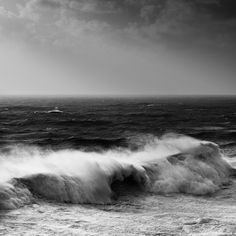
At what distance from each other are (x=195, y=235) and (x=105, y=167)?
6.48 metres

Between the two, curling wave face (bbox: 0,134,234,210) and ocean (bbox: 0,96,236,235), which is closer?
ocean (bbox: 0,96,236,235)

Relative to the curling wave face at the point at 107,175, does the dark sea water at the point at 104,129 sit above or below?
below

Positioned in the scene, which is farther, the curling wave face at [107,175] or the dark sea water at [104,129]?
the dark sea water at [104,129]

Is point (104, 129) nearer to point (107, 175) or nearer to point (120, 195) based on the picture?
point (107, 175)

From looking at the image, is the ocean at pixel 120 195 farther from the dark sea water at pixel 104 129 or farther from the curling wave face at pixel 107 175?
the dark sea water at pixel 104 129

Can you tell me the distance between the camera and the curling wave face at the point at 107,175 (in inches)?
439

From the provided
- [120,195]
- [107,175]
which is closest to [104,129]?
[107,175]

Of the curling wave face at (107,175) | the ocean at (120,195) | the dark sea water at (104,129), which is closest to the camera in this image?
the ocean at (120,195)

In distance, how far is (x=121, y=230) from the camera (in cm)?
852

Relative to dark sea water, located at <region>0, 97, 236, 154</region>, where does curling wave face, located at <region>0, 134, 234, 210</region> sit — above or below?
above

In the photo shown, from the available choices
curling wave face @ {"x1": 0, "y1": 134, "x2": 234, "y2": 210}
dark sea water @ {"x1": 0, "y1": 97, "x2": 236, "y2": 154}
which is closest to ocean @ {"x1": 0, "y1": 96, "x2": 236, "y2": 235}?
curling wave face @ {"x1": 0, "y1": 134, "x2": 234, "y2": 210}

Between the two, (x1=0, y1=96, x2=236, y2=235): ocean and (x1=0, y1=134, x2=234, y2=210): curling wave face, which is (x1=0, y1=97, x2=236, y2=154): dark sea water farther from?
(x1=0, y1=96, x2=236, y2=235): ocean

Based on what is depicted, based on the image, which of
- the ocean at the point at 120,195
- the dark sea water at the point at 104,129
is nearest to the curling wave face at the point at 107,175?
the ocean at the point at 120,195

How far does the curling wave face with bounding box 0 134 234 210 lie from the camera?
11156 millimetres
